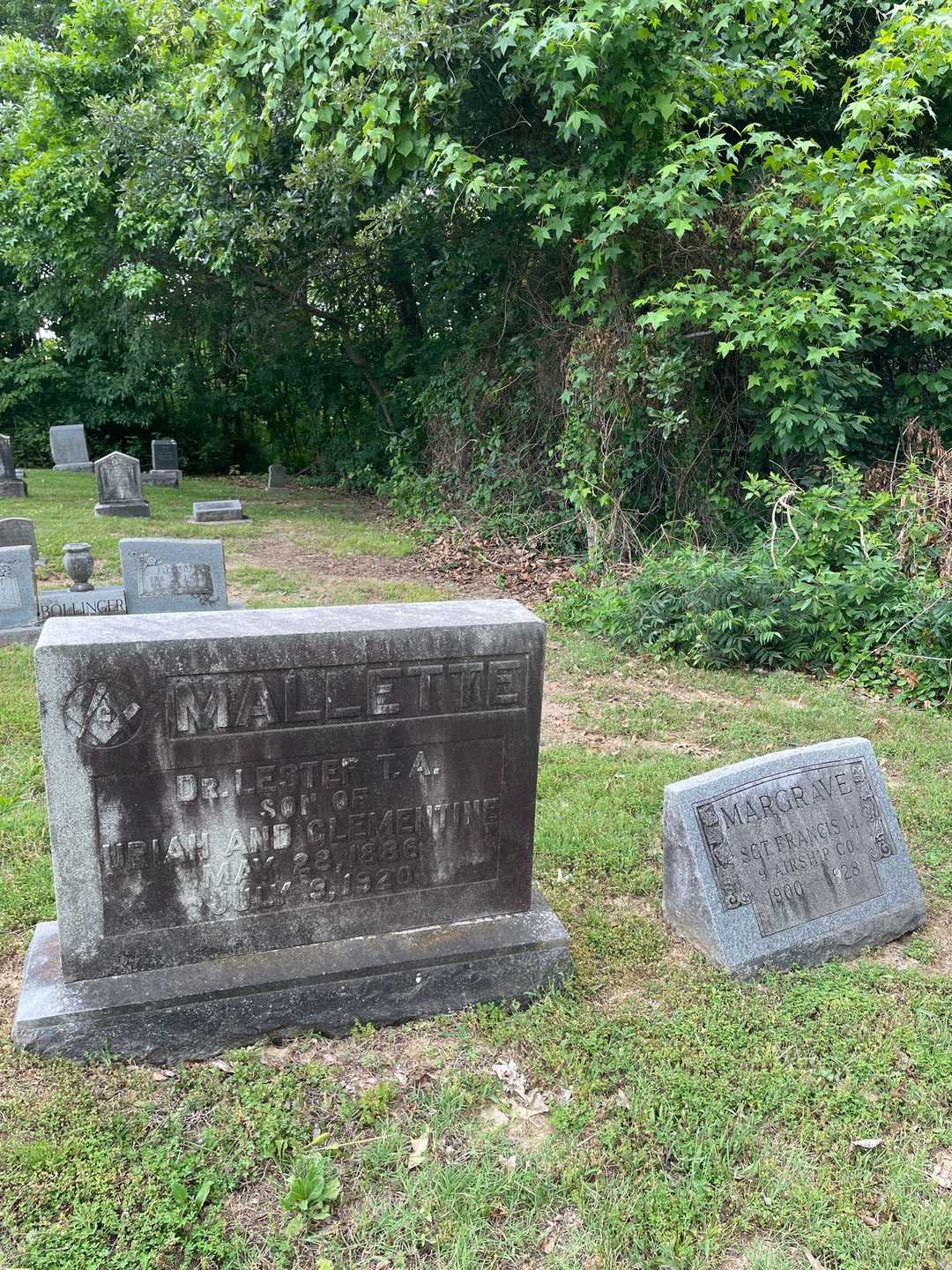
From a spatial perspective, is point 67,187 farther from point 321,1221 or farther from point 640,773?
point 321,1221

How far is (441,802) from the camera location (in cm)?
313

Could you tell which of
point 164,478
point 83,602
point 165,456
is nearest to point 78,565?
point 83,602

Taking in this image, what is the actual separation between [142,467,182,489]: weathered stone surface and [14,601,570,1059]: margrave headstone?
16.9 metres

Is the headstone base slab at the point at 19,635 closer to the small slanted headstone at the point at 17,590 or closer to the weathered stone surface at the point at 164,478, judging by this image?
the small slanted headstone at the point at 17,590

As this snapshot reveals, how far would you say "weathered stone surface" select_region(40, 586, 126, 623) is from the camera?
Result: 7730 mm

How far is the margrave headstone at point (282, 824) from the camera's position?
2.72 m

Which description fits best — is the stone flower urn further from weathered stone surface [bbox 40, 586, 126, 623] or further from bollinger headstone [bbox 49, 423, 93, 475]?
bollinger headstone [bbox 49, 423, 93, 475]

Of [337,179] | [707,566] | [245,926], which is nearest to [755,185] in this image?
[707,566]

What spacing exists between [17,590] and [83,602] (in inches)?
21.2

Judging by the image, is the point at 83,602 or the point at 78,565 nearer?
the point at 83,602

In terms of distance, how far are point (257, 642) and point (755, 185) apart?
7599 mm

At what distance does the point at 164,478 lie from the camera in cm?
1891

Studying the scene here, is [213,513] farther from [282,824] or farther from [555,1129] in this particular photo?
[555,1129]

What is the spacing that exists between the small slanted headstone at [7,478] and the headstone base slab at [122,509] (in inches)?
104
